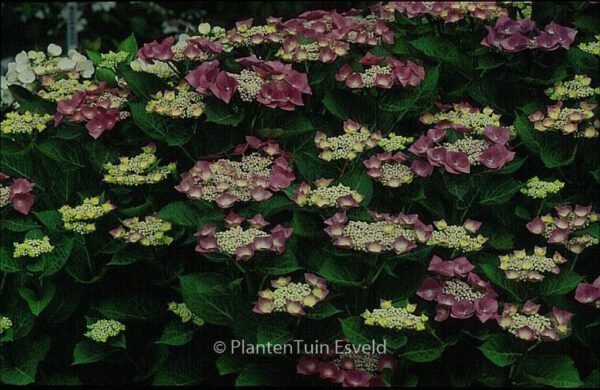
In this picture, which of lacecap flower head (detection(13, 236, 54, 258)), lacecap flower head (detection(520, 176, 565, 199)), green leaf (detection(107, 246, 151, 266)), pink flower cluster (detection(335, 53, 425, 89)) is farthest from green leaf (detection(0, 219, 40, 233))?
lacecap flower head (detection(520, 176, 565, 199))

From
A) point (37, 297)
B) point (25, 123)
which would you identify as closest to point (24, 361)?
point (37, 297)

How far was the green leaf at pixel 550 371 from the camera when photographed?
6.86 feet

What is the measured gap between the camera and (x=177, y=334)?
2336 millimetres

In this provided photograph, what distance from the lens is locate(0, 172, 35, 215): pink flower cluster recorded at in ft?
8.19

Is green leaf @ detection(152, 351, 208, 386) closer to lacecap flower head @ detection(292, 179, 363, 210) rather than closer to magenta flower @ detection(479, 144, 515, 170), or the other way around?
lacecap flower head @ detection(292, 179, 363, 210)

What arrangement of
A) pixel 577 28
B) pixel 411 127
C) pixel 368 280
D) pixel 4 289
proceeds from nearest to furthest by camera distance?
pixel 368 280 → pixel 4 289 → pixel 411 127 → pixel 577 28

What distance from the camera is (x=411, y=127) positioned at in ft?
8.89

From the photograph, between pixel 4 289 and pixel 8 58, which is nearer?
pixel 4 289

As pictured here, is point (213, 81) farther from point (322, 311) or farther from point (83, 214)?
point (322, 311)

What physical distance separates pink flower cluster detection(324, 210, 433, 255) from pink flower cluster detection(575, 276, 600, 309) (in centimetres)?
35

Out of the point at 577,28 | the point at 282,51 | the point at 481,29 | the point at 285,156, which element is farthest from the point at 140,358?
the point at 577,28

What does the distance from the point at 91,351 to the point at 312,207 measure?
0.63m

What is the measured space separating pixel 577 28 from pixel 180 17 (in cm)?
393

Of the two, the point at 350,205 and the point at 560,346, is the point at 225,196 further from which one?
the point at 560,346
